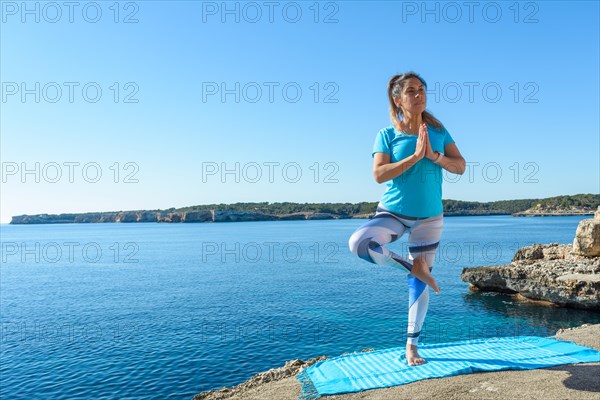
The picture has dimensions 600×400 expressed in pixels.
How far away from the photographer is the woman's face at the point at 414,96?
5938 mm

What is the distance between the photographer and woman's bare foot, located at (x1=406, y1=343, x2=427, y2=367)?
650 cm

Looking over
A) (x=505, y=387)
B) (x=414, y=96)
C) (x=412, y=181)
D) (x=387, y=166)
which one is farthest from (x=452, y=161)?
(x=505, y=387)

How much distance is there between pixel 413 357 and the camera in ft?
21.5

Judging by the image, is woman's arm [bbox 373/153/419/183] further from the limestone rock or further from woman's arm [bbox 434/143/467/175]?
the limestone rock

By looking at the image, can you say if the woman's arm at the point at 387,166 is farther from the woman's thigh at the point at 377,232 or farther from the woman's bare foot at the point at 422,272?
the woman's bare foot at the point at 422,272

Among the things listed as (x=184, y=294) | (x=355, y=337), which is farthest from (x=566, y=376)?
(x=184, y=294)

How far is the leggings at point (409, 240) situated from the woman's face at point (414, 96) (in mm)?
1429

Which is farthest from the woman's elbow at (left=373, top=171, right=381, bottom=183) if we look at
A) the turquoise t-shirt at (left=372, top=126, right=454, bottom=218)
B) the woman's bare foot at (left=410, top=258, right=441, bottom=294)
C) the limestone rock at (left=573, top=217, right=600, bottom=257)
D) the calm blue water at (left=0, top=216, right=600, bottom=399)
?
the limestone rock at (left=573, top=217, right=600, bottom=257)

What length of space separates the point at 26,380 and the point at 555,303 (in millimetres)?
27177

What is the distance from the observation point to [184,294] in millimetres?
34438

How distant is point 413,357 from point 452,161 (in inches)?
120

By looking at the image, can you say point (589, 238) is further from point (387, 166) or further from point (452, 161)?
point (387, 166)

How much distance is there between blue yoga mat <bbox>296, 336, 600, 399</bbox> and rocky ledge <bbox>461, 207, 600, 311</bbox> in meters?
19.6

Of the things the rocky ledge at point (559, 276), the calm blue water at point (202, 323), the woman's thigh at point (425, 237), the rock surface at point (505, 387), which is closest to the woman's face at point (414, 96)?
the woman's thigh at point (425, 237)
